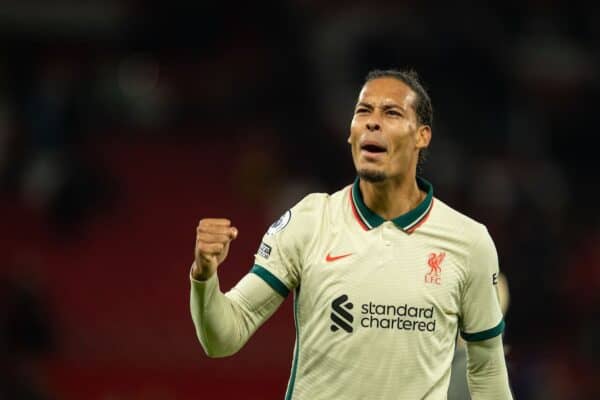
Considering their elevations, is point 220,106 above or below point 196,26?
below

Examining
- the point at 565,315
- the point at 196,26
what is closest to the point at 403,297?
the point at 565,315

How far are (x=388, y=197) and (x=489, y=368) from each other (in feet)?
2.24

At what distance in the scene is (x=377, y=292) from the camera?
4105 mm

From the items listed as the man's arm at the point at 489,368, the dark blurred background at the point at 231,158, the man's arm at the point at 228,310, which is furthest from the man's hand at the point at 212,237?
the dark blurred background at the point at 231,158

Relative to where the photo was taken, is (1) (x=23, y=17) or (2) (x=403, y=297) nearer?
(2) (x=403, y=297)

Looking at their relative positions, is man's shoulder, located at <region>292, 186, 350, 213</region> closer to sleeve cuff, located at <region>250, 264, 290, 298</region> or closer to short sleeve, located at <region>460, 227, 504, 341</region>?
sleeve cuff, located at <region>250, 264, 290, 298</region>

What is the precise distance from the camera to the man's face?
423 centimetres

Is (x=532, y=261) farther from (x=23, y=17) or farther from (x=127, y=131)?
(x=23, y=17)

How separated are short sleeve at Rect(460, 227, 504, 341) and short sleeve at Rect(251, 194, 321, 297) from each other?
55 centimetres

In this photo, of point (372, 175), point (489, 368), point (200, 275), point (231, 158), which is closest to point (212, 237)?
point (200, 275)

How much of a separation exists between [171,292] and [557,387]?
3700mm

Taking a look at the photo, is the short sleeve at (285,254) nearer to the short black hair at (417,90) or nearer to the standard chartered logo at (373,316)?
the standard chartered logo at (373,316)

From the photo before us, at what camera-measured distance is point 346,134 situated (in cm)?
1362

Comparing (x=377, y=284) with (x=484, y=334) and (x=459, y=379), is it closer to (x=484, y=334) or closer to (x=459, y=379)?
(x=484, y=334)
